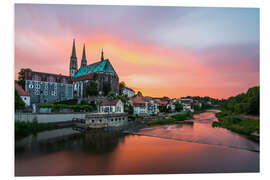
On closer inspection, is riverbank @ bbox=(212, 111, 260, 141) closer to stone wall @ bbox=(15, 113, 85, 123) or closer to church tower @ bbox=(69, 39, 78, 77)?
stone wall @ bbox=(15, 113, 85, 123)

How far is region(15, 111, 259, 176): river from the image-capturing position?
344 centimetres

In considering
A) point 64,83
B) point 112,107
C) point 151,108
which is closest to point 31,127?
point 112,107

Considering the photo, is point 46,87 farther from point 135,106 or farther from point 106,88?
point 135,106

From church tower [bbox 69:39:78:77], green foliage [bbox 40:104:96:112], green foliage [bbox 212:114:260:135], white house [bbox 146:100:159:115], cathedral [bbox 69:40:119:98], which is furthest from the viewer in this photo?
church tower [bbox 69:39:78:77]

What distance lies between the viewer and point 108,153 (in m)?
4.48

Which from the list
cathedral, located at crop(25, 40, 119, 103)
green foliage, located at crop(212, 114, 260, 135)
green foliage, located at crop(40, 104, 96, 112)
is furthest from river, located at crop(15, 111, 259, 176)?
cathedral, located at crop(25, 40, 119, 103)

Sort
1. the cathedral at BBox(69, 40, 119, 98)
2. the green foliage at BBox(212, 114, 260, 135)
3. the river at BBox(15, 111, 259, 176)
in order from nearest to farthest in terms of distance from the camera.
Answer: the river at BBox(15, 111, 259, 176)
the green foliage at BBox(212, 114, 260, 135)
the cathedral at BBox(69, 40, 119, 98)

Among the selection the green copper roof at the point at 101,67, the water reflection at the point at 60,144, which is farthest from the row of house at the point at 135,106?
the green copper roof at the point at 101,67

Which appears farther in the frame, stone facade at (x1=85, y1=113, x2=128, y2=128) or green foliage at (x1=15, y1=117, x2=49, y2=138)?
stone facade at (x1=85, y1=113, x2=128, y2=128)

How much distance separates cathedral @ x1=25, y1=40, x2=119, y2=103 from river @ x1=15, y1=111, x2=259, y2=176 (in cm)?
766

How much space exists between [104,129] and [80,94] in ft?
36.4

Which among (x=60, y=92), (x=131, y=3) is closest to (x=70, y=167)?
(x=131, y=3)

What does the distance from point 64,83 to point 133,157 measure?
14.0 m

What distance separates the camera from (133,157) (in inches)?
162
